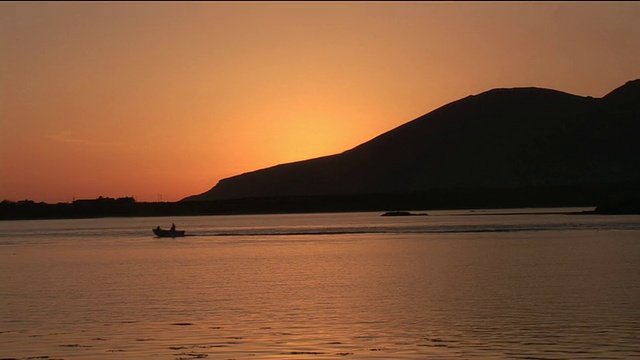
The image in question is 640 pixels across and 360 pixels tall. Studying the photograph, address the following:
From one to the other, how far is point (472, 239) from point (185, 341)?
64.8 m

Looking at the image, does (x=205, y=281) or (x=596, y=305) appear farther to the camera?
(x=205, y=281)

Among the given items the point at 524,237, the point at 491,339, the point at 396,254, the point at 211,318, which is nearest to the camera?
the point at 491,339

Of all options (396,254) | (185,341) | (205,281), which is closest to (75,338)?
(185,341)

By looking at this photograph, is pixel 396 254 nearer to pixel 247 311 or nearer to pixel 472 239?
pixel 472 239

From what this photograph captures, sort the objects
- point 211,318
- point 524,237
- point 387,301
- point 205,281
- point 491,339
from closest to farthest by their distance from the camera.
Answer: point 491,339, point 211,318, point 387,301, point 205,281, point 524,237

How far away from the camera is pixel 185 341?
29359mm

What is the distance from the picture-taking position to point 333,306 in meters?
37.8

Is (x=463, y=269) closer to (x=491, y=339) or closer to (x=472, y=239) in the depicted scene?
(x=491, y=339)

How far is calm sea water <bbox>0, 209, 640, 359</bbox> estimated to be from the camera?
27703 mm

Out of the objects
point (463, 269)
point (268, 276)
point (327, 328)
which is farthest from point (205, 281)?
point (327, 328)

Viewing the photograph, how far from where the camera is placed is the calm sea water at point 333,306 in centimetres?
2770

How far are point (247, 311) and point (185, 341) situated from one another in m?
7.40

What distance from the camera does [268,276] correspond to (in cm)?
5388

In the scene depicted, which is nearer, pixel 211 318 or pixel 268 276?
pixel 211 318
